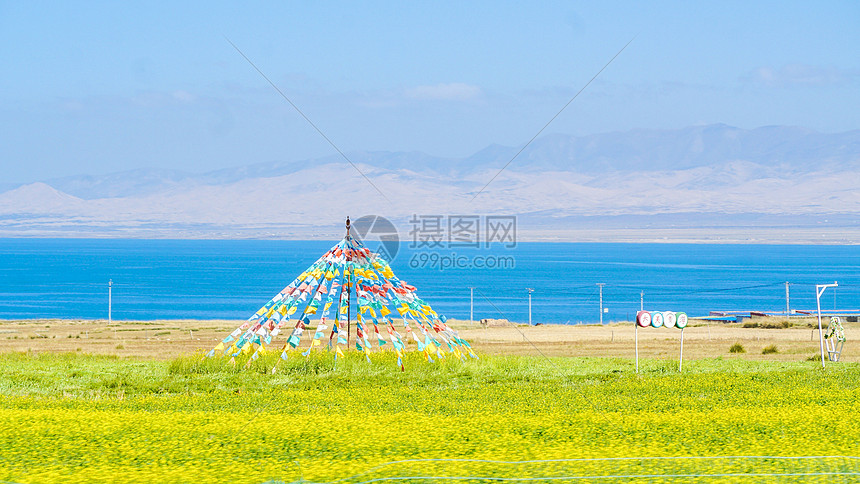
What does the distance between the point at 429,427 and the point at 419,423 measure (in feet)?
1.30

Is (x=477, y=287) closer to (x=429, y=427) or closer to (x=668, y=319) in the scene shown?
(x=668, y=319)

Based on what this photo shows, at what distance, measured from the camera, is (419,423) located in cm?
1130

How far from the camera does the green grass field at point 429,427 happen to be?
28.0 ft

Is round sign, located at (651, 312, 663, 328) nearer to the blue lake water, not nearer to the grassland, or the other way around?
the grassland

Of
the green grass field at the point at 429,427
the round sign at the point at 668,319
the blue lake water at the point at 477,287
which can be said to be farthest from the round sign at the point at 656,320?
the blue lake water at the point at 477,287

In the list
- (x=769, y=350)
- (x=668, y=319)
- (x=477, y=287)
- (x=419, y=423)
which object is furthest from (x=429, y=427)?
(x=477, y=287)

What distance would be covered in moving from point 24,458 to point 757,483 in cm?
698

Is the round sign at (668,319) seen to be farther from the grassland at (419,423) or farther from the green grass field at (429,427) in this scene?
the green grass field at (429,427)

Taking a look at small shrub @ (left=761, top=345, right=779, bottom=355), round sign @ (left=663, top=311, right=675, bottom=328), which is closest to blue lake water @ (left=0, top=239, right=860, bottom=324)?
small shrub @ (left=761, top=345, right=779, bottom=355)

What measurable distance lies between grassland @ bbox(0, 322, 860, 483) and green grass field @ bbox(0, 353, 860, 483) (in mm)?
33

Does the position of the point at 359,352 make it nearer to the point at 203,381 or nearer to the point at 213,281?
the point at 203,381

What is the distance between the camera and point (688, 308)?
88125mm

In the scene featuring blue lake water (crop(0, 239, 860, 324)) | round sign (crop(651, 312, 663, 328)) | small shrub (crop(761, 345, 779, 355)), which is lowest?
small shrub (crop(761, 345, 779, 355))

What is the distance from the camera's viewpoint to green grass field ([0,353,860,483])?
28.0 feet
